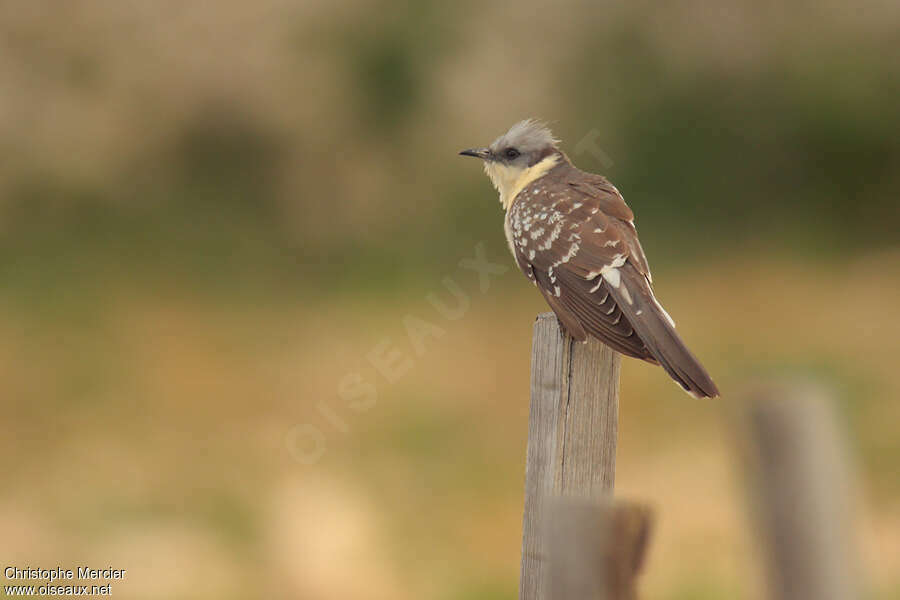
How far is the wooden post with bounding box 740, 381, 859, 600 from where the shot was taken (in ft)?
3.37

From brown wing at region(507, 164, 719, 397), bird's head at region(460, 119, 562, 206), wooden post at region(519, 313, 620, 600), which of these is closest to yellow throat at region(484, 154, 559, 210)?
bird's head at region(460, 119, 562, 206)

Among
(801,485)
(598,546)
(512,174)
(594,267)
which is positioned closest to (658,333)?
(594,267)

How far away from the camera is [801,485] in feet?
3.39

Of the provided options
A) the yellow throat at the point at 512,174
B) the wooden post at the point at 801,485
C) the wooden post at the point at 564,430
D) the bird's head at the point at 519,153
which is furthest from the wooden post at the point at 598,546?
the bird's head at the point at 519,153

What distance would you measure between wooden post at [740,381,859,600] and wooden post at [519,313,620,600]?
2.44ft

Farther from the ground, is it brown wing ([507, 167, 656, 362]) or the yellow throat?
the yellow throat

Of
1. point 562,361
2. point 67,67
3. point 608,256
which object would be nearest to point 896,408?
point 608,256

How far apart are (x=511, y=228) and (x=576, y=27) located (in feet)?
10.5

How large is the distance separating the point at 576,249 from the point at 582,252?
0.02 metres

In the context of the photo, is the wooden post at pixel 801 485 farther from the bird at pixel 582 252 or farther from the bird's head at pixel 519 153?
the bird's head at pixel 519 153

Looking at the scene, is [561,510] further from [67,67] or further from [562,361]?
[67,67]

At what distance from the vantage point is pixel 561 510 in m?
1.25

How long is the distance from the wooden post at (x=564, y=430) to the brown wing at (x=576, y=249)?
2.4 inches

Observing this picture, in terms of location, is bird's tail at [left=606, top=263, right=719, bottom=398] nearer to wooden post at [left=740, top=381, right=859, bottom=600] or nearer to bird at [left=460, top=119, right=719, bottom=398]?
bird at [left=460, top=119, right=719, bottom=398]
